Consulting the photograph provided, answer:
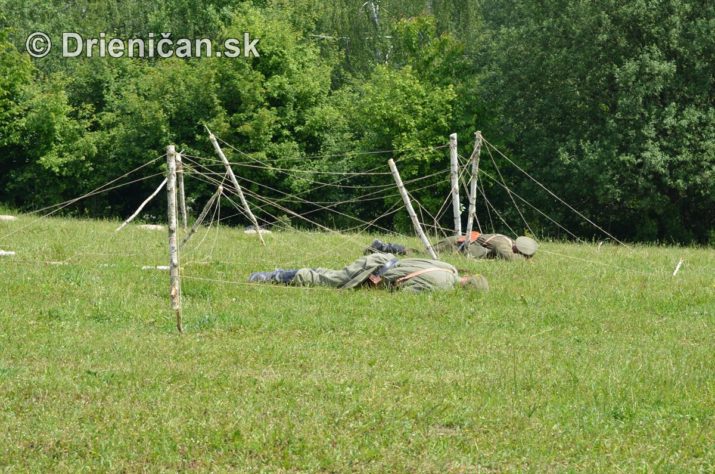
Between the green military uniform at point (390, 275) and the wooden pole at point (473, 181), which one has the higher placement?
the wooden pole at point (473, 181)

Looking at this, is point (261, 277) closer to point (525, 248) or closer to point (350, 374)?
point (350, 374)

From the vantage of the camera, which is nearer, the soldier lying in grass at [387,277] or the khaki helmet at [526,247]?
the soldier lying in grass at [387,277]

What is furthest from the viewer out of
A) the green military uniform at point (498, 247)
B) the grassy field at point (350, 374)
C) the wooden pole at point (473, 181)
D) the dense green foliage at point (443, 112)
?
the dense green foliage at point (443, 112)

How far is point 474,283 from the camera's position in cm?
1382

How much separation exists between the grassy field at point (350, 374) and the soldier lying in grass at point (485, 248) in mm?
2311

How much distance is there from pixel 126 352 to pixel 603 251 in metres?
13.1

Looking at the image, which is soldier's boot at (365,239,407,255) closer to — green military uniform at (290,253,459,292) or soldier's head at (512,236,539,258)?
soldier's head at (512,236,539,258)

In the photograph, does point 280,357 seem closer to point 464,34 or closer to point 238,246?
point 238,246

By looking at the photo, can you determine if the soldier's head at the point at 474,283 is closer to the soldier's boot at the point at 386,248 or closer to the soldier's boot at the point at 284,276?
the soldier's boot at the point at 284,276

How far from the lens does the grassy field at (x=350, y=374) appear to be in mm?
6941

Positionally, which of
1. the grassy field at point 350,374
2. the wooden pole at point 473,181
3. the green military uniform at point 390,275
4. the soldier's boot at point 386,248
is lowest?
the grassy field at point 350,374

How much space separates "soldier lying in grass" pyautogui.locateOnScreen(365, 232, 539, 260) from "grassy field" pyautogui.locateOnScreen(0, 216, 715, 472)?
7.58 feet

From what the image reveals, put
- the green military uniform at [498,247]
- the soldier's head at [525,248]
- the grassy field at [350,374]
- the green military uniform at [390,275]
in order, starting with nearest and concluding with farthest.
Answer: the grassy field at [350,374] → the green military uniform at [390,275] → the green military uniform at [498,247] → the soldier's head at [525,248]

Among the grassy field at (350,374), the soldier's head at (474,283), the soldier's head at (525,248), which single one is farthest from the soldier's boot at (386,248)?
the soldier's head at (474,283)
